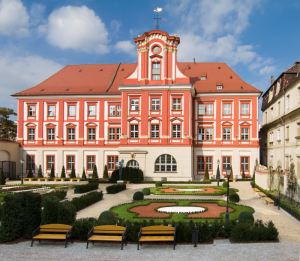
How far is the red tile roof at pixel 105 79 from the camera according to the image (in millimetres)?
43875

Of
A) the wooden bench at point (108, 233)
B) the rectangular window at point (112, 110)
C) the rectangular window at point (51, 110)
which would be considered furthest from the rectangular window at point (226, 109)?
the wooden bench at point (108, 233)

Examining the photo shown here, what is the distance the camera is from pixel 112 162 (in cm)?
4372

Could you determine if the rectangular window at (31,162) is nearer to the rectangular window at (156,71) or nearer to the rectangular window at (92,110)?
the rectangular window at (92,110)

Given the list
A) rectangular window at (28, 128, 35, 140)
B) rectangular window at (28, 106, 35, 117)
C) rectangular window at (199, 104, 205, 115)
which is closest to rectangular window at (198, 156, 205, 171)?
rectangular window at (199, 104, 205, 115)

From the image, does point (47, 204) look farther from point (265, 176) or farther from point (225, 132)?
point (225, 132)

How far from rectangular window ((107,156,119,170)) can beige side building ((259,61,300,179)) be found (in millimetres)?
21081

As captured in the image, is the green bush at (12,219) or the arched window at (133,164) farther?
the arched window at (133,164)

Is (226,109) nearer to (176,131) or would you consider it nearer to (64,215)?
(176,131)

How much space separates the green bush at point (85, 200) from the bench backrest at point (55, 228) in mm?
6800

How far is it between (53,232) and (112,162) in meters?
31.1

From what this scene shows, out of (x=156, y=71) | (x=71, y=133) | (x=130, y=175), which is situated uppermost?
(x=156, y=71)

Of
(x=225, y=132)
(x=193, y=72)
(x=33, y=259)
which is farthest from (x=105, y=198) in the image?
(x=193, y=72)

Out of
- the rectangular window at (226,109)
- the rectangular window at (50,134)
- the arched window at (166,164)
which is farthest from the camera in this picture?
the rectangular window at (50,134)

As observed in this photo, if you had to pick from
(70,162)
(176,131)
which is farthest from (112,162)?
(176,131)
